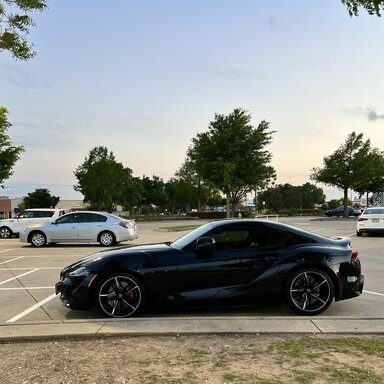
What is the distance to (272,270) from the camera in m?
6.41

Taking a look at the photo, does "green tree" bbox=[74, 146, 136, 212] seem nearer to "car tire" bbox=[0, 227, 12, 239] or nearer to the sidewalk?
"car tire" bbox=[0, 227, 12, 239]

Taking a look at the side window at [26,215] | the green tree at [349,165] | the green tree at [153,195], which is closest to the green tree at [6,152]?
the side window at [26,215]

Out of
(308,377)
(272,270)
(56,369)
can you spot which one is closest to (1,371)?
(56,369)

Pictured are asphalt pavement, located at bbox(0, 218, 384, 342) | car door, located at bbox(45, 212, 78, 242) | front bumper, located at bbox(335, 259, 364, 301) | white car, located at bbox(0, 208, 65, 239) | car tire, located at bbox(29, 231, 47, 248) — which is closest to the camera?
asphalt pavement, located at bbox(0, 218, 384, 342)

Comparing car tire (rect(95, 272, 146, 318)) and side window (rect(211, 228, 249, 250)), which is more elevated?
side window (rect(211, 228, 249, 250))

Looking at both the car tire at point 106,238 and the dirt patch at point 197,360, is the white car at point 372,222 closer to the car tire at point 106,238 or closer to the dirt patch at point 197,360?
the car tire at point 106,238

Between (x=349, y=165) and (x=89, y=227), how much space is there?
1350 inches

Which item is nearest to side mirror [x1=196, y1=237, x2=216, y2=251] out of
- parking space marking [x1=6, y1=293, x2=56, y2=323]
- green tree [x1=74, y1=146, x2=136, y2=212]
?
parking space marking [x1=6, y1=293, x2=56, y2=323]

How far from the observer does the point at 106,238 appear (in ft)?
59.0

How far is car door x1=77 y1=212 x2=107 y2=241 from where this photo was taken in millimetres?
17844

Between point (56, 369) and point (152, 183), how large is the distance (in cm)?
9378

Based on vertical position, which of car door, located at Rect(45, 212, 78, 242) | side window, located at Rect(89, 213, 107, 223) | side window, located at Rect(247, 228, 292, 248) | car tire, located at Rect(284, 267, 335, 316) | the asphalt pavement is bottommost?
the asphalt pavement

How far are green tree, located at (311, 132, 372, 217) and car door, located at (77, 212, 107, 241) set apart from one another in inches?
1292

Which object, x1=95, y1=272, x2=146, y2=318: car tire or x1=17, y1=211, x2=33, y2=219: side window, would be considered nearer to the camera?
x1=95, y1=272, x2=146, y2=318: car tire
